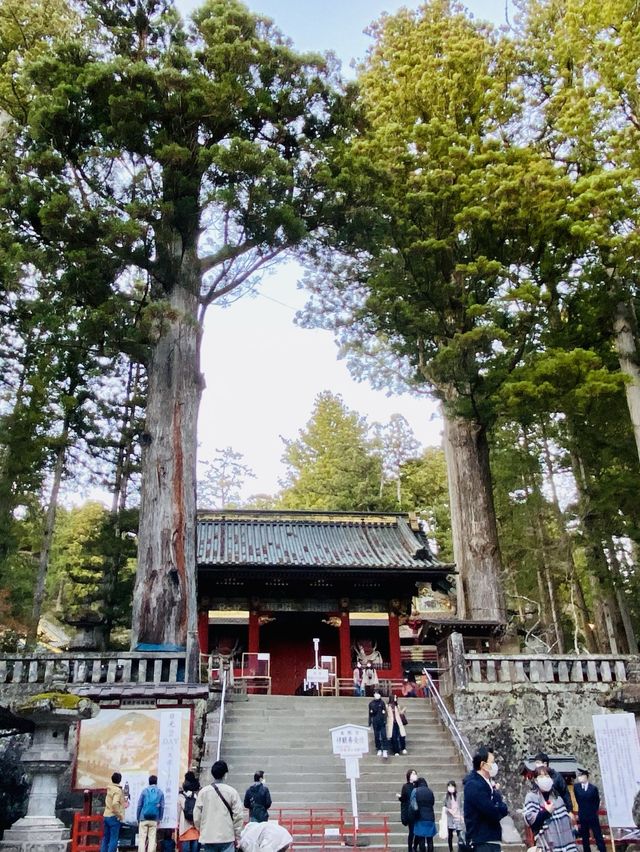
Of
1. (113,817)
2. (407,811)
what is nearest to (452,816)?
(407,811)

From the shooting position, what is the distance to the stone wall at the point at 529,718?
1099 centimetres

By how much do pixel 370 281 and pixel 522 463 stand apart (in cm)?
829

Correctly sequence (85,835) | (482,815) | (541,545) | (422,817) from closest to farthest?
1. (482,815)
2. (422,817)
3. (85,835)
4. (541,545)

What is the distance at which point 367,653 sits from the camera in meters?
18.1

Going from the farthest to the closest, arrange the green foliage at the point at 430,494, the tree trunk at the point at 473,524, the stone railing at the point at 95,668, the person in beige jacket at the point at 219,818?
the green foliage at the point at 430,494
the tree trunk at the point at 473,524
the stone railing at the point at 95,668
the person in beige jacket at the point at 219,818

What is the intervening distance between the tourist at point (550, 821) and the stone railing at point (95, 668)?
5.77 m

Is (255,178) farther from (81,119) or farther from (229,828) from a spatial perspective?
(229,828)

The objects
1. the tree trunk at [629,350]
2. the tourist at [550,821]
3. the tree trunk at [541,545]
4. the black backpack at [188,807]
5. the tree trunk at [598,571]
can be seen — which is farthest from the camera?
the tree trunk at [541,545]

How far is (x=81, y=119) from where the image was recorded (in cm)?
1184

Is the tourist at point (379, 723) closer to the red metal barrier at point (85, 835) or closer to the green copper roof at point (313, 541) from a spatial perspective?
the red metal barrier at point (85, 835)

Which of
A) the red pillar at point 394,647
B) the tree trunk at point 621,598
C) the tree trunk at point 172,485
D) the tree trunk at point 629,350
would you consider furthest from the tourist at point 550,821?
the tree trunk at point 621,598

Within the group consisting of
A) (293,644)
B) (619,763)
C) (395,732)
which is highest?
(293,644)

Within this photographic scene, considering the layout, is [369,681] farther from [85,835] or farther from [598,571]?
[85,835]

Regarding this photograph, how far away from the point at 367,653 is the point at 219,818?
1343 centimetres
